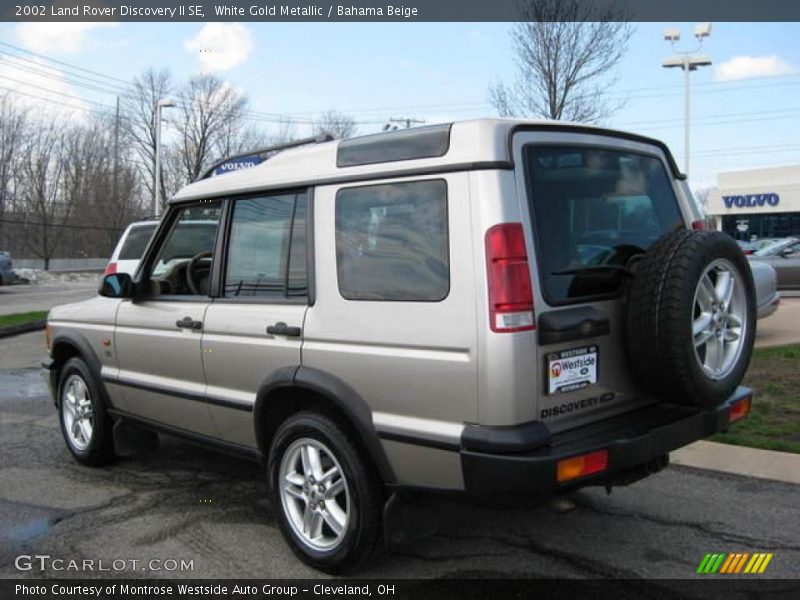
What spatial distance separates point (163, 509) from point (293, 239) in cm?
196

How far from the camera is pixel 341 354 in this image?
10.8 ft

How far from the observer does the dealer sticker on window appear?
295 centimetres

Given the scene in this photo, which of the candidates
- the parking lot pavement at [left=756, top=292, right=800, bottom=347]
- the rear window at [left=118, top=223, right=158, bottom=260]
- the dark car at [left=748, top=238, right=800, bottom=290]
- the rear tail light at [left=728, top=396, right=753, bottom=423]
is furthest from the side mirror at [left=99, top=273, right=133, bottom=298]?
the dark car at [left=748, top=238, right=800, bottom=290]

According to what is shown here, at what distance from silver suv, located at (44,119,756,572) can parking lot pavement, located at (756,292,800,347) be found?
277 inches

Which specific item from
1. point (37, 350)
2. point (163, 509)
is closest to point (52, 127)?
point (37, 350)

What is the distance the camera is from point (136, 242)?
1168 cm

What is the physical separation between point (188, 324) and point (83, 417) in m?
1.77

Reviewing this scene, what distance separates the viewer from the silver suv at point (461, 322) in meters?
2.87

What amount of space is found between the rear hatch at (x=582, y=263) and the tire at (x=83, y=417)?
137 inches

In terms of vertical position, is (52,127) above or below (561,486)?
above

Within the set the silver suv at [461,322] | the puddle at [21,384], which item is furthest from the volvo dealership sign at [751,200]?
the silver suv at [461,322]

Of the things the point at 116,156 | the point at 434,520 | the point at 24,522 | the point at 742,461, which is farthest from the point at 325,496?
the point at 116,156

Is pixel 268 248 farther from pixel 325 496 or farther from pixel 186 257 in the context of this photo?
pixel 325 496

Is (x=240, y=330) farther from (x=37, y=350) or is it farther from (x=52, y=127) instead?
(x=52, y=127)
